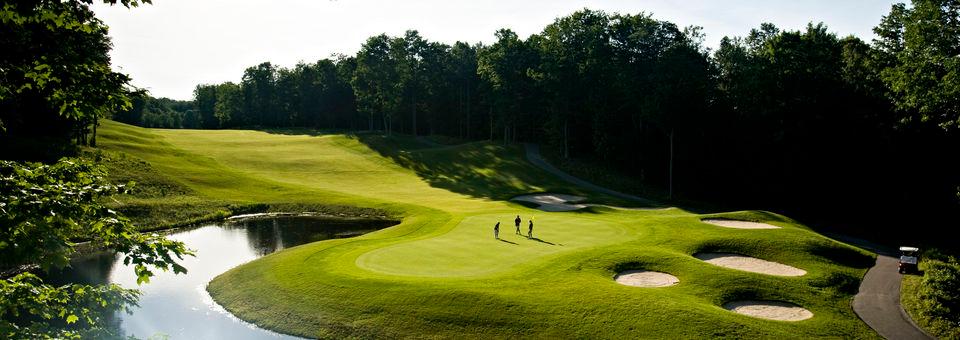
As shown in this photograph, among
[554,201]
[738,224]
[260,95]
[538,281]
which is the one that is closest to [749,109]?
[554,201]

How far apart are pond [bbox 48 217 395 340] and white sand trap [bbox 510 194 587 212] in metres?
15.8

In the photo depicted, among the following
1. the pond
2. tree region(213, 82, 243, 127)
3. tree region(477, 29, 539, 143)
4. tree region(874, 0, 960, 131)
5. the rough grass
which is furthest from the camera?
tree region(213, 82, 243, 127)

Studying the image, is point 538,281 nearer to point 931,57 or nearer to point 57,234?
point 57,234

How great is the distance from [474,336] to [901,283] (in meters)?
21.4

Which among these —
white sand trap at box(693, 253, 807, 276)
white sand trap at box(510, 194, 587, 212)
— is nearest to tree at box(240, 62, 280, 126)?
white sand trap at box(510, 194, 587, 212)

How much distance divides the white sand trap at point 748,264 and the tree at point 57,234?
94.5ft

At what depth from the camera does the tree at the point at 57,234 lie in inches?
332

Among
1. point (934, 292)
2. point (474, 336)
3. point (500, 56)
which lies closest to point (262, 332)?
point (474, 336)

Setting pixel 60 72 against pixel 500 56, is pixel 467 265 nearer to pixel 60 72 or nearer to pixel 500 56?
pixel 60 72

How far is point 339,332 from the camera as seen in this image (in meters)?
24.5

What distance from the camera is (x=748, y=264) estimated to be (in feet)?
106

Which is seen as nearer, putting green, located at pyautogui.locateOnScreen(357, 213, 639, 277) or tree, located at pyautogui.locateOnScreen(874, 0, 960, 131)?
putting green, located at pyautogui.locateOnScreen(357, 213, 639, 277)

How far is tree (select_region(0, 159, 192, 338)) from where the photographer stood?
8.43 metres

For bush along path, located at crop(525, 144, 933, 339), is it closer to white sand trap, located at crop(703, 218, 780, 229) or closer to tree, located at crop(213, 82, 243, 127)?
white sand trap, located at crop(703, 218, 780, 229)
